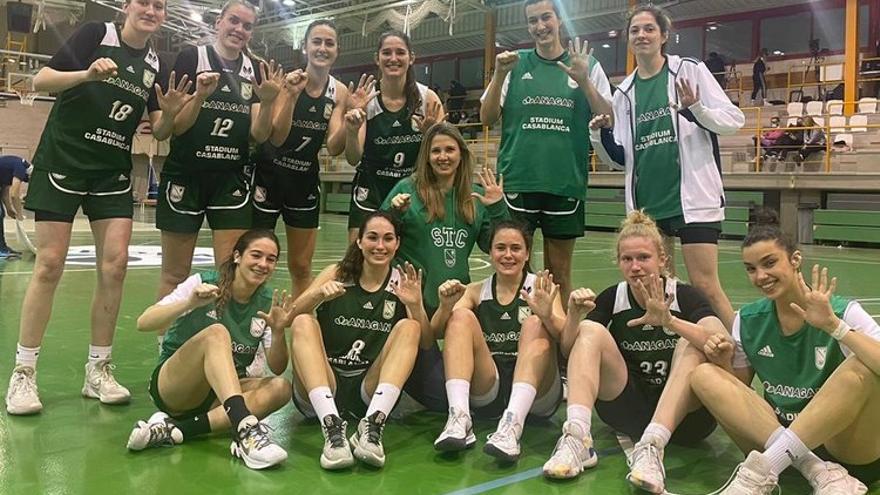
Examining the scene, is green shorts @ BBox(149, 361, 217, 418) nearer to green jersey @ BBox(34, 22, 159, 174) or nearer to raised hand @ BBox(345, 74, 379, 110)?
green jersey @ BBox(34, 22, 159, 174)

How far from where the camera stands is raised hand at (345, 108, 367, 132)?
159 inches

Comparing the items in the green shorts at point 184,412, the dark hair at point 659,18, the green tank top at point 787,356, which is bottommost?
the green shorts at point 184,412

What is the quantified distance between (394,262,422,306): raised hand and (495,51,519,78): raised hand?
142cm

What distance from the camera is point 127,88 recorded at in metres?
3.86

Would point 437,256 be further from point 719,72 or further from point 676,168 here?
point 719,72

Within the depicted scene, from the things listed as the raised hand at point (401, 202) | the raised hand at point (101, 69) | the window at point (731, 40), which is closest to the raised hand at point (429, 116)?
the raised hand at point (401, 202)

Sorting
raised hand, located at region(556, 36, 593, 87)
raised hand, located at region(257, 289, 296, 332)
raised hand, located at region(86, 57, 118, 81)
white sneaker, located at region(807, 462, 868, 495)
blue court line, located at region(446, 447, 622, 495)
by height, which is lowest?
blue court line, located at region(446, 447, 622, 495)

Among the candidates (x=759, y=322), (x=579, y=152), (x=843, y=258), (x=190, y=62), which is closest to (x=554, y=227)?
(x=579, y=152)

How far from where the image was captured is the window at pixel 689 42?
24.3m

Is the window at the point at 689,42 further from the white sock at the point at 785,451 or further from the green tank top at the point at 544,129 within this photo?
A: the white sock at the point at 785,451

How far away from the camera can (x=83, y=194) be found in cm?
381

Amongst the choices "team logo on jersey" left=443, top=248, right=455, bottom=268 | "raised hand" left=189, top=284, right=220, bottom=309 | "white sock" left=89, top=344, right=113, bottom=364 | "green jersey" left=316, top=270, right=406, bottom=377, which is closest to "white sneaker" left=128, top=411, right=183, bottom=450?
"raised hand" left=189, top=284, right=220, bottom=309

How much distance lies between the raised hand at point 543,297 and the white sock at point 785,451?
1052 mm

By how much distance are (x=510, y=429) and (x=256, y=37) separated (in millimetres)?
28862
